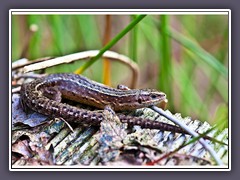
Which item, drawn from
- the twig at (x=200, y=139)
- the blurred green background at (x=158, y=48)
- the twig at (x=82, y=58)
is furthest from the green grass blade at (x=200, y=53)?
the twig at (x=200, y=139)

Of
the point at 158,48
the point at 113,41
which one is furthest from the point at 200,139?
the point at 158,48

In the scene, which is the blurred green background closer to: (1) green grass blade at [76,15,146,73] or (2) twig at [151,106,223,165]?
(1) green grass blade at [76,15,146,73]

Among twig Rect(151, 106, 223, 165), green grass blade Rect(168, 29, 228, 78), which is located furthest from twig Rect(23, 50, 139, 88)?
twig Rect(151, 106, 223, 165)

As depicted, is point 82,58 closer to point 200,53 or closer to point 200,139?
point 200,53

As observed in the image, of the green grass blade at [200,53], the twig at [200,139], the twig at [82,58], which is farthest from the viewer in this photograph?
the green grass blade at [200,53]

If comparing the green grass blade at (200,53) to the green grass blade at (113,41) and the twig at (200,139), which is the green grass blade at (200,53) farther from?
the twig at (200,139)

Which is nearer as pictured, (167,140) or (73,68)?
(167,140)

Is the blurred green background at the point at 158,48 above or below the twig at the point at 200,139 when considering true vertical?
above

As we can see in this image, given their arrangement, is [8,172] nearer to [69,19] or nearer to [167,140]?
[167,140]
